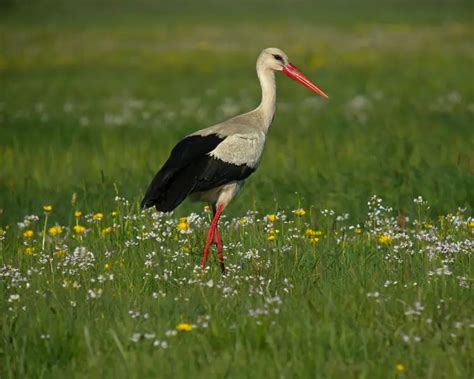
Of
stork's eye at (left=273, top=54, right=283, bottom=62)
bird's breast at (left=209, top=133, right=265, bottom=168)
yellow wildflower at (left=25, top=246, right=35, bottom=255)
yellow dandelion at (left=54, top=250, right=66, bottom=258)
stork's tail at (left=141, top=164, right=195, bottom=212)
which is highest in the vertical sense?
stork's eye at (left=273, top=54, right=283, bottom=62)

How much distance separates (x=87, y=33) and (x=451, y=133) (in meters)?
26.9

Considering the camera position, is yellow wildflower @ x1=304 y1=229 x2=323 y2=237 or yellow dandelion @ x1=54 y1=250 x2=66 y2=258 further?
yellow wildflower @ x1=304 y1=229 x2=323 y2=237

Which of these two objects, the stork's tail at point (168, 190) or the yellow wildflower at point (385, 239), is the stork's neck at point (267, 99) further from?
the yellow wildflower at point (385, 239)

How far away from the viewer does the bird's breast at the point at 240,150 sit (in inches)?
291

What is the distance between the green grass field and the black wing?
216mm

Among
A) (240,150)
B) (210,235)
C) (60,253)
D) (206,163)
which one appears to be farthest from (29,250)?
(240,150)

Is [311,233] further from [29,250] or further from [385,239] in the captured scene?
[29,250]

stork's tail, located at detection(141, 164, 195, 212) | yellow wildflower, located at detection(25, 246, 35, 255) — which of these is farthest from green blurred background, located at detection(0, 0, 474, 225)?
yellow wildflower, located at detection(25, 246, 35, 255)

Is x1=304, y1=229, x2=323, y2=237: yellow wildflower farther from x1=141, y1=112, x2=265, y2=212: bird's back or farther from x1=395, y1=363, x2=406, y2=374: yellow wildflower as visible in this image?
x1=395, y1=363, x2=406, y2=374: yellow wildflower

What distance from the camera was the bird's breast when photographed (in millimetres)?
7395

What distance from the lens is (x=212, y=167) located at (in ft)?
24.1

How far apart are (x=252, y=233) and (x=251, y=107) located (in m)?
8.94

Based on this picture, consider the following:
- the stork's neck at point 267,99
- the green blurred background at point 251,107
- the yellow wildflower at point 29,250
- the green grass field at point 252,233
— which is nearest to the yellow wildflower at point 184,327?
the green grass field at point 252,233

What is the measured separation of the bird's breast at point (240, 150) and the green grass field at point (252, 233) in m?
0.49
